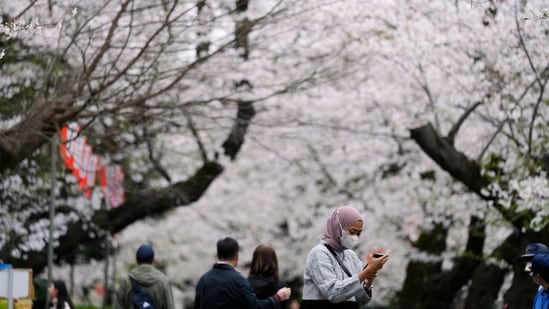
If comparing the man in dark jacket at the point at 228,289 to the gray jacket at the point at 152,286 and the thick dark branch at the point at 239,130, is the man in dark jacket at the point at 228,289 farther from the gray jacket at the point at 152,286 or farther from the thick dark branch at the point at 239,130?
the thick dark branch at the point at 239,130

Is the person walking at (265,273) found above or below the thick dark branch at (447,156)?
below

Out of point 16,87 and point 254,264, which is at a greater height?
point 16,87

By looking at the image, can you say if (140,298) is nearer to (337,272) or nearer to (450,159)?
(337,272)

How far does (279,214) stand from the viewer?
24094mm

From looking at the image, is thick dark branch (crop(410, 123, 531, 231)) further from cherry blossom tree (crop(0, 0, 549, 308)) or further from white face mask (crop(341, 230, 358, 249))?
white face mask (crop(341, 230, 358, 249))

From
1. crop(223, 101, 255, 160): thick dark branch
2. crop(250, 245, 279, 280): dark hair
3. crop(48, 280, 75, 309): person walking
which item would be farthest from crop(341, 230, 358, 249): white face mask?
crop(223, 101, 255, 160): thick dark branch

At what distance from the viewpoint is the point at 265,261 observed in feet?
25.5

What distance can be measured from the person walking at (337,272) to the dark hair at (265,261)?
53.8 inches

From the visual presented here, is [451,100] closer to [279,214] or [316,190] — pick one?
[316,190]

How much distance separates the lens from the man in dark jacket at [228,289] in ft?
24.0

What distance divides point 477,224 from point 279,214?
353 inches

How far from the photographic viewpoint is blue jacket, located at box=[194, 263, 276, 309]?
730 cm

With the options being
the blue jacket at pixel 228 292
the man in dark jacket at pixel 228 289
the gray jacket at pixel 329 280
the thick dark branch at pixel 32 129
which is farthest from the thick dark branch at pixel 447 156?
the gray jacket at pixel 329 280

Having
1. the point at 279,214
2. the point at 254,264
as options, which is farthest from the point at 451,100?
the point at 279,214
